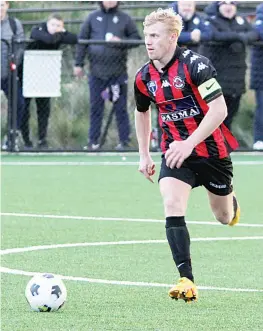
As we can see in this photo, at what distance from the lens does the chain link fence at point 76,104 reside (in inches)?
693

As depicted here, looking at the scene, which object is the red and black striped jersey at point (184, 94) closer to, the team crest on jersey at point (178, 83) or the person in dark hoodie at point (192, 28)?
the team crest on jersey at point (178, 83)

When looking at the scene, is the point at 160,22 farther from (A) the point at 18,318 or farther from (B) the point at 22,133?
(B) the point at 22,133

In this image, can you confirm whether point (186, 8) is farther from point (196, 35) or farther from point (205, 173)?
point (205, 173)

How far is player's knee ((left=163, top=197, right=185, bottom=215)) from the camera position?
723cm

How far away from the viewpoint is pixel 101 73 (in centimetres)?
1750

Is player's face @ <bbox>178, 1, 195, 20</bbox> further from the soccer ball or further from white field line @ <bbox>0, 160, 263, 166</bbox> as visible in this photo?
the soccer ball

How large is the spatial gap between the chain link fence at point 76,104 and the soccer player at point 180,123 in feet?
31.9

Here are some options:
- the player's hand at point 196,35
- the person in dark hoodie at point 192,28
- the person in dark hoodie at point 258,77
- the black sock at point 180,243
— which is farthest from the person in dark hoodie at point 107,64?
the black sock at point 180,243

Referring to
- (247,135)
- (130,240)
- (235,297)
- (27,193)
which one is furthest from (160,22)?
(247,135)

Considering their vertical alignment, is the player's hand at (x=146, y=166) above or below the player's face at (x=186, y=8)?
below

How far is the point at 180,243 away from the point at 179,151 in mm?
569

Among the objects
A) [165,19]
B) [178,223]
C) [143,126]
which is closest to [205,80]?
[165,19]

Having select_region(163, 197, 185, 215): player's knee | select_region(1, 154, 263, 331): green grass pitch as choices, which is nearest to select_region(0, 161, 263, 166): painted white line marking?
select_region(1, 154, 263, 331): green grass pitch

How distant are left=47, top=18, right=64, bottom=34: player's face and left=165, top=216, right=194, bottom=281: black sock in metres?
10.4
